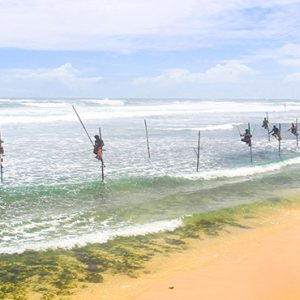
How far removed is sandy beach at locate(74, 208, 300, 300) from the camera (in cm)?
949

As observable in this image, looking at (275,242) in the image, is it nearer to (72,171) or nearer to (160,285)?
(160,285)

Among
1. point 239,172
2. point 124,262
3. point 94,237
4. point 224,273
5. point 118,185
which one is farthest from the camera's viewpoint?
point 239,172

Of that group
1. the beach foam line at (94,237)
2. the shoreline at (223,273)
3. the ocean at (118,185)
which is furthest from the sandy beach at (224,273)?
the ocean at (118,185)

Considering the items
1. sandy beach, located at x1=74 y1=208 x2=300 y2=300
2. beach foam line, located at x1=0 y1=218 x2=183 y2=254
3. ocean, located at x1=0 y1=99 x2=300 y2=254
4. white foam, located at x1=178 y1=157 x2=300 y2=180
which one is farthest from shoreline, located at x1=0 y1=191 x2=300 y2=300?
white foam, located at x1=178 y1=157 x2=300 y2=180

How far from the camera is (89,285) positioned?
32.3 feet

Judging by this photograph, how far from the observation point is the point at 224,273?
10.6 meters

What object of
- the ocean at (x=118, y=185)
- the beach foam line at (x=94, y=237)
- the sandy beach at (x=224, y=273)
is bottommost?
the sandy beach at (x=224, y=273)

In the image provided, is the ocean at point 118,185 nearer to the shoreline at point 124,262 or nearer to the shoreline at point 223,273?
the shoreline at point 124,262

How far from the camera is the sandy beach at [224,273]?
9.49m

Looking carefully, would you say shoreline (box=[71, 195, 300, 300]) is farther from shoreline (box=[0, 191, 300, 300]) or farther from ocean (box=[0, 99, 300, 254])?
ocean (box=[0, 99, 300, 254])

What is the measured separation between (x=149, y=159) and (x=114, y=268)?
16.4 meters

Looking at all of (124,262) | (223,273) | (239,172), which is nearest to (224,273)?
(223,273)

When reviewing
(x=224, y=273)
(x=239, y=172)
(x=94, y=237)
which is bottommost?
(x=224, y=273)

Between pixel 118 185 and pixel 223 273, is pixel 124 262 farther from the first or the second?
pixel 118 185
